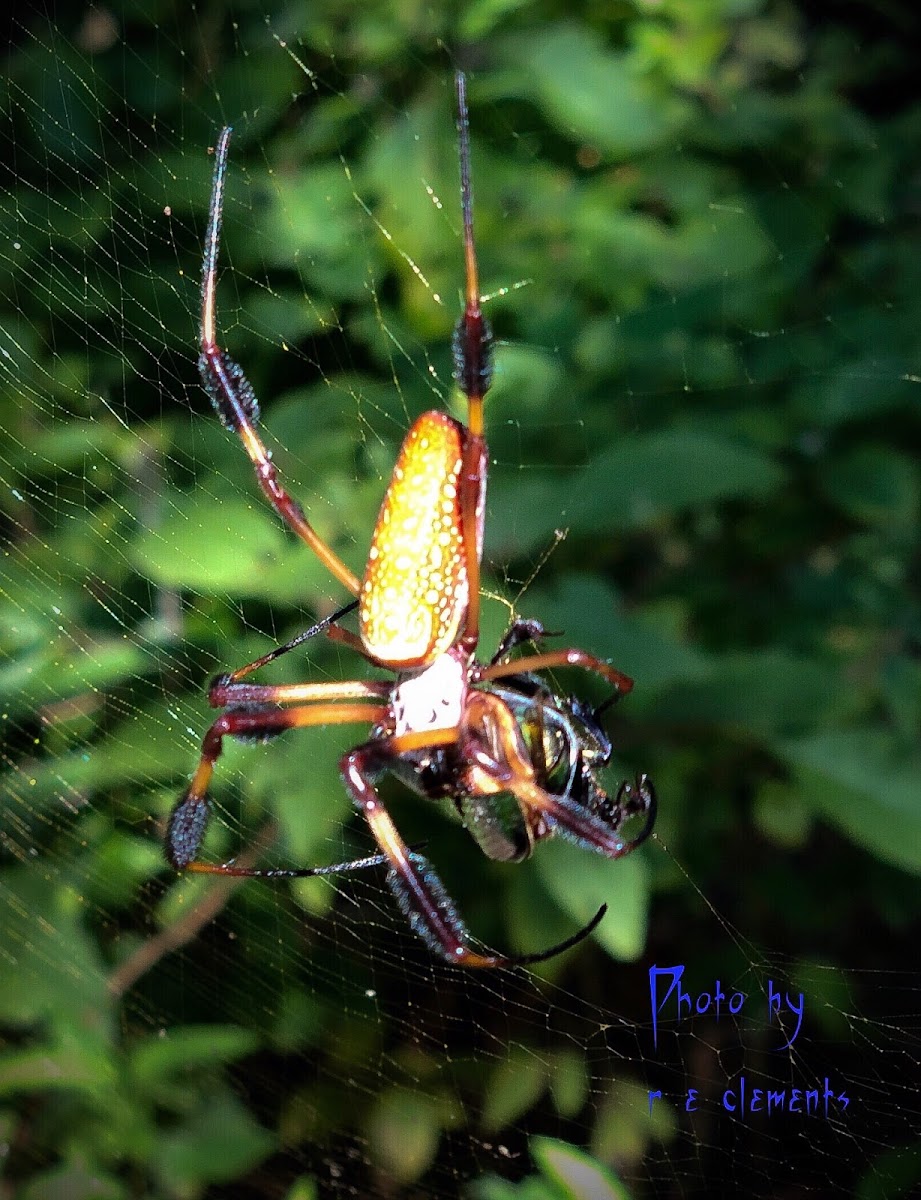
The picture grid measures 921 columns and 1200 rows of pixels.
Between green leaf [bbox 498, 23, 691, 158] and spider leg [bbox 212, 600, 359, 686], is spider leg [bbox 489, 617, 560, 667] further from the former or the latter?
green leaf [bbox 498, 23, 691, 158]

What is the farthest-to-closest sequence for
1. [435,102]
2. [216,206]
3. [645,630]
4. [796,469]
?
[796,469] → [435,102] → [645,630] → [216,206]

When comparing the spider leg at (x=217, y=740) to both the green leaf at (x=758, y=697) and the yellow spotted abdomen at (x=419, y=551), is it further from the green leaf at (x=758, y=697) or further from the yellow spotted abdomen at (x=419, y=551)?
the green leaf at (x=758, y=697)

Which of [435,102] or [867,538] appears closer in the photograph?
[435,102]

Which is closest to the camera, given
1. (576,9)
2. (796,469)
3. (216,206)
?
(216,206)

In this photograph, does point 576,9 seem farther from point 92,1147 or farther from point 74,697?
point 92,1147

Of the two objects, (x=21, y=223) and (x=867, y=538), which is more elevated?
(x=867, y=538)

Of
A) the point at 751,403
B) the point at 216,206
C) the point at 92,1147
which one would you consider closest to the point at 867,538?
the point at 751,403

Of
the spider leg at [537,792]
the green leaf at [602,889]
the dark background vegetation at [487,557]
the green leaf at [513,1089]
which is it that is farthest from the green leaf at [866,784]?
the green leaf at [513,1089]
